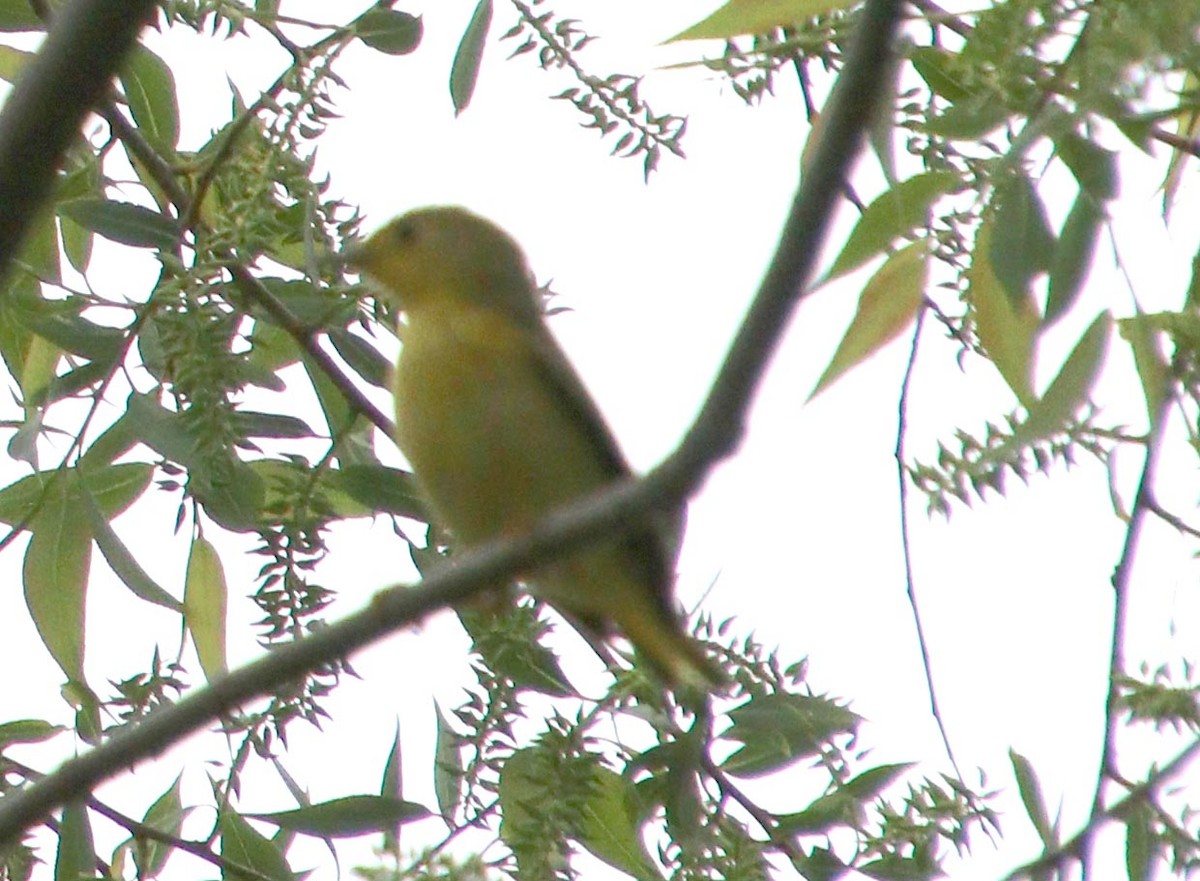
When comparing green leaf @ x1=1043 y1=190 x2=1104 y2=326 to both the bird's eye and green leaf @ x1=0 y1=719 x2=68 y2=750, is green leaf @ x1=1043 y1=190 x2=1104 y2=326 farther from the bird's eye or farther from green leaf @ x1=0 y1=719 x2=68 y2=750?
green leaf @ x1=0 y1=719 x2=68 y2=750

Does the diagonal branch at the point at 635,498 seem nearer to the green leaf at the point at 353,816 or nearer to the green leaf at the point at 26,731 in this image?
the green leaf at the point at 353,816

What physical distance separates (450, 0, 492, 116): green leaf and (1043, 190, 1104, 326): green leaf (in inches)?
41.4

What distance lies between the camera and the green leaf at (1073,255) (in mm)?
1743

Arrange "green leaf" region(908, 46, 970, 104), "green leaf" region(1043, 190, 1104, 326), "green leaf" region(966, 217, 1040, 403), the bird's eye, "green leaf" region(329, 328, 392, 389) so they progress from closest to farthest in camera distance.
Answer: "green leaf" region(1043, 190, 1104, 326), "green leaf" region(966, 217, 1040, 403), "green leaf" region(908, 46, 970, 104), "green leaf" region(329, 328, 392, 389), the bird's eye

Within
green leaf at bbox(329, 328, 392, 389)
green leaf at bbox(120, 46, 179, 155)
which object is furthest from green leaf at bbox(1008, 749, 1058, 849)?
green leaf at bbox(120, 46, 179, 155)

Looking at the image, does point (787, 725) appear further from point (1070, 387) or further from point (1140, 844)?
point (1070, 387)

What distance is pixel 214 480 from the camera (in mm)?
2406

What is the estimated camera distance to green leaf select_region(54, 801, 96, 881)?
240cm

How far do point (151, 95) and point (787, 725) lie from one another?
1368 mm

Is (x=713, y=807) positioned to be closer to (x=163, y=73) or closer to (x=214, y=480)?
(x=214, y=480)

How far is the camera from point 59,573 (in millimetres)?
2559

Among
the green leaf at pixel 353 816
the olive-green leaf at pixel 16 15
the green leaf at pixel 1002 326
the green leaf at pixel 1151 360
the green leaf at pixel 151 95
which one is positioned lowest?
the green leaf at pixel 1151 360

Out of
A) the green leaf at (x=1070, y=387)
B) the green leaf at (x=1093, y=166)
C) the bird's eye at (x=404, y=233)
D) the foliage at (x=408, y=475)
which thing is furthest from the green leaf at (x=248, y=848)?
the green leaf at (x=1093, y=166)

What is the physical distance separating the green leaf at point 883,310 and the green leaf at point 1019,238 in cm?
8
